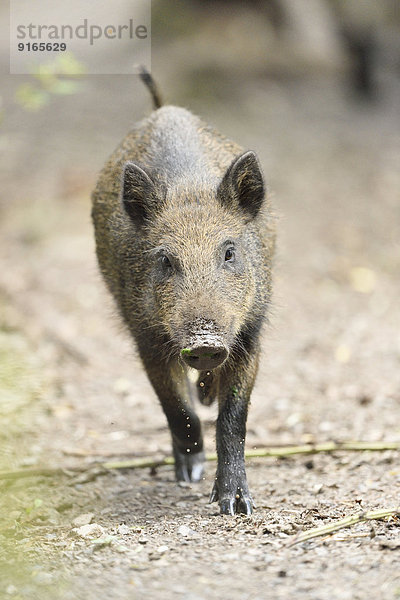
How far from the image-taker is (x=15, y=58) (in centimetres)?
1928

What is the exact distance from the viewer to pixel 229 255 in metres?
5.59

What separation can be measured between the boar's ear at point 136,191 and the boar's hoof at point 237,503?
6.60 feet

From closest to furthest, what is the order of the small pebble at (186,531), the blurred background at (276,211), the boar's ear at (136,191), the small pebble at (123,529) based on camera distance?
the small pebble at (186,531) < the small pebble at (123,529) < the boar's ear at (136,191) < the blurred background at (276,211)

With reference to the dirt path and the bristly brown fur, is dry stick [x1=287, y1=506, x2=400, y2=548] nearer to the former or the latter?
the dirt path

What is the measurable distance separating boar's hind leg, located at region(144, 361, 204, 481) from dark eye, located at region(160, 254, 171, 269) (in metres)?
0.82

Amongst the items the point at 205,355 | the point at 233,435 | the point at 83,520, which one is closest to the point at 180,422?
the point at 233,435

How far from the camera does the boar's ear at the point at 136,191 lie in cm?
586

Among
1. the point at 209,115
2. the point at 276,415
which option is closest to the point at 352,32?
the point at 209,115

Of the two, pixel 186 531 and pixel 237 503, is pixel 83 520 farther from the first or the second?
pixel 237 503

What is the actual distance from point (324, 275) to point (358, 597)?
26.8 feet

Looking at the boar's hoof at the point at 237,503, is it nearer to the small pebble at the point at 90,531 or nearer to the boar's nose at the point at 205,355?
the small pebble at the point at 90,531

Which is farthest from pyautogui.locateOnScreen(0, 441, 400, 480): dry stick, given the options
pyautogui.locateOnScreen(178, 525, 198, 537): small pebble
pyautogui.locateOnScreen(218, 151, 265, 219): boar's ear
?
pyautogui.locateOnScreen(218, 151, 265, 219): boar's ear

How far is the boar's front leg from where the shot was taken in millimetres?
5727

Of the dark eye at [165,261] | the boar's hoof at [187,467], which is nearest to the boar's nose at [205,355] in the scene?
the dark eye at [165,261]
